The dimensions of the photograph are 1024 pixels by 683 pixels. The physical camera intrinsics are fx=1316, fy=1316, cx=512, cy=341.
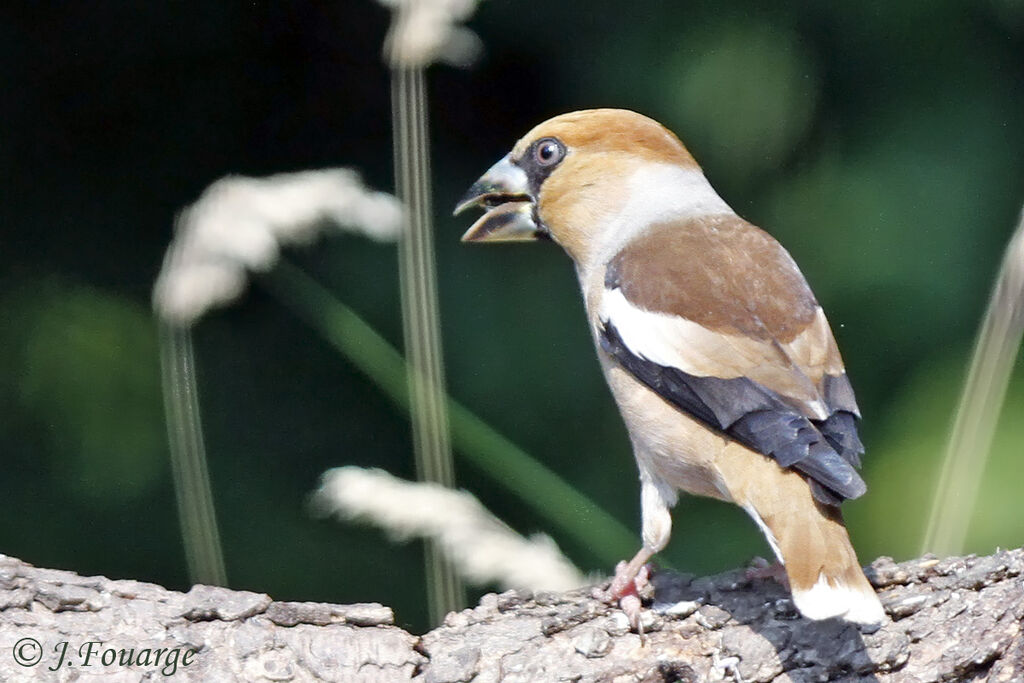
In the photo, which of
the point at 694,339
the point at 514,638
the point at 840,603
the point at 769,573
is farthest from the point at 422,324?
the point at 840,603

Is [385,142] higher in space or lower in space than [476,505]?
higher

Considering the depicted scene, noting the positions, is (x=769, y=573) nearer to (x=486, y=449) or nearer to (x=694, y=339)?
(x=694, y=339)

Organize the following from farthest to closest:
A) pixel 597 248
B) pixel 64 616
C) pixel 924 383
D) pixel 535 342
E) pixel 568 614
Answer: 1. pixel 535 342
2. pixel 924 383
3. pixel 597 248
4. pixel 568 614
5. pixel 64 616

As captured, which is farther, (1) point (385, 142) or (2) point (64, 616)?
(1) point (385, 142)

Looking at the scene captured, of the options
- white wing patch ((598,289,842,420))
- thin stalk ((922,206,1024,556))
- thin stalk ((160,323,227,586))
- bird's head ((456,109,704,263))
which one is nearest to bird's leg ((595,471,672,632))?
white wing patch ((598,289,842,420))

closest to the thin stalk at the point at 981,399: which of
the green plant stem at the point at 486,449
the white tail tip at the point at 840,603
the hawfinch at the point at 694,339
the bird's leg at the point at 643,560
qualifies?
the hawfinch at the point at 694,339

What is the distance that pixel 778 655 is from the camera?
229 centimetres

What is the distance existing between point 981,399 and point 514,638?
948 mm

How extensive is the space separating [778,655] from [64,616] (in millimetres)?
1227

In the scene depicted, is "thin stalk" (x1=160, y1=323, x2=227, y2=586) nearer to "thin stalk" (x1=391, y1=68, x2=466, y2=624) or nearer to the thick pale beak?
"thin stalk" (x1=391, y1=68, x2=466, y2=624)

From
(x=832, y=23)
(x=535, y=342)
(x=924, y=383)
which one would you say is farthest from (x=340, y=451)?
(x=832, y=23)

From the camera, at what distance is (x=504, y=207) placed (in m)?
3.08

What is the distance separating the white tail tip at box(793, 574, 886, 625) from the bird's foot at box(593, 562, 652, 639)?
34cm

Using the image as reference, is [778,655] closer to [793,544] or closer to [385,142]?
[793,544]
